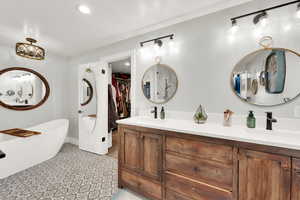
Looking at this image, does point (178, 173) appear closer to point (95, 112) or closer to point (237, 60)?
point (237, 60)

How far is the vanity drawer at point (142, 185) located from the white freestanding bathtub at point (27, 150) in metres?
1.87

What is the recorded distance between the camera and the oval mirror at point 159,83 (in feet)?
6.79

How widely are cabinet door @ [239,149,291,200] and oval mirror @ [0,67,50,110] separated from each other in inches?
172

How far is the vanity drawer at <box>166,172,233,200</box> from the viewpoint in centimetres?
118

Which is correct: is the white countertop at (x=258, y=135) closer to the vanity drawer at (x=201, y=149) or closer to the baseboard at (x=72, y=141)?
the vanity drawer at (x=201, y=149)

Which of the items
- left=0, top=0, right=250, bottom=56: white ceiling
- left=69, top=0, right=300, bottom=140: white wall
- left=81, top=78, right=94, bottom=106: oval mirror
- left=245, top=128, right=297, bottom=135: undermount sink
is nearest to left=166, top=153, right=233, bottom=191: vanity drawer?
left=245, top=128, right=297, bottom=135: undermount sink

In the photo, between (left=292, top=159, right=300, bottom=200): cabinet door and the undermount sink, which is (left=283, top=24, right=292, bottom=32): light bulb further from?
(left=292, top=159, right=300, bottom=200): cabinet door

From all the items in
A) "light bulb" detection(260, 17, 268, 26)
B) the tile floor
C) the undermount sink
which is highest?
"light bulb" detection(260, 17, 268, 26)

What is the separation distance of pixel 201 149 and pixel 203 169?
19 cm

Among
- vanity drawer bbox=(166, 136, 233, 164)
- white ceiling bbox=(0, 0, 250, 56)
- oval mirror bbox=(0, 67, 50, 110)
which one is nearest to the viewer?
vanity drawer bbox=(166, 136, 233, 164)

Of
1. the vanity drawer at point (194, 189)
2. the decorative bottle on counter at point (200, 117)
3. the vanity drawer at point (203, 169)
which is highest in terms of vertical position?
the decorative bottle on counter at point (200, 117)

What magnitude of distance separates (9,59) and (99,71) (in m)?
2.08

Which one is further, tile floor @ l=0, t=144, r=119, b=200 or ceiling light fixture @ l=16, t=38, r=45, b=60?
ceiling light fixture @ l=16, t=38, r=45, b=60

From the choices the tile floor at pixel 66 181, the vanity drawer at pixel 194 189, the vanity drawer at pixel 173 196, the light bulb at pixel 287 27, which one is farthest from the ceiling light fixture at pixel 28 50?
the light bulb at pixel 287 27
